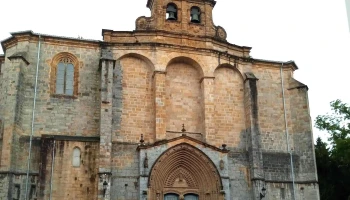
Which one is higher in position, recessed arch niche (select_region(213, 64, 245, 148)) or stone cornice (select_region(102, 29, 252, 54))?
stone cornice (select_region(102, 29, 252, 54))

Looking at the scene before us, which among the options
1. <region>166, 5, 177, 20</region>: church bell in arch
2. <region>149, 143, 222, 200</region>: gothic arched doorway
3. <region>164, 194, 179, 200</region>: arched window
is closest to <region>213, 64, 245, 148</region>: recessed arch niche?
<region>149, 143, 222, 200</region>: gothic arched doorway

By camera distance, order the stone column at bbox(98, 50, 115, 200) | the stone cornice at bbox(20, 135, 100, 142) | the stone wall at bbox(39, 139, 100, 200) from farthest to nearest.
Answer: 1. the stone cornice at bbox(20, 135, 100, 142)
2. the stone wall at bbox(39, 139, 100, 200)
3. the stone column at bbox(98, 50, 115, 200)

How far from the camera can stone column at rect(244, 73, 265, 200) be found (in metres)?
25.1

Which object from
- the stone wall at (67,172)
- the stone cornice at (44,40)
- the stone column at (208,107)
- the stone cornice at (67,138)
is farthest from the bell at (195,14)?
the stone wall at (67,172)

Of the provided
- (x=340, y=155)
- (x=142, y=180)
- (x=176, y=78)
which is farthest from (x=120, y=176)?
(x=340, y=155)

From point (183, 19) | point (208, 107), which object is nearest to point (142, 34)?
point (183, 19)

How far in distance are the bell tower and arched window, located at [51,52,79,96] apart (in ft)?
14.2

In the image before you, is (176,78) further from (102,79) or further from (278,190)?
(278,190)

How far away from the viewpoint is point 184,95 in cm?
2655

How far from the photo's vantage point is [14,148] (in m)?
22.7

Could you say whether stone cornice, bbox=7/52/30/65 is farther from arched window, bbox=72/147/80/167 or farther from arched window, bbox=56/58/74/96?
arched window, bbox=72/147/80/167

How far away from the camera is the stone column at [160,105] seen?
24.6m

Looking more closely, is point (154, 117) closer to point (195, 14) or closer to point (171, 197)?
point (171, 197)

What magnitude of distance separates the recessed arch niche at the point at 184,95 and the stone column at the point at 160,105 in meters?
0.72
